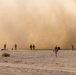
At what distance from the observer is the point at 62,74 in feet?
66.8

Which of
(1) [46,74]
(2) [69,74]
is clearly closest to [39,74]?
(1) [46,74]

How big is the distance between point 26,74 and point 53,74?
77.2 inches

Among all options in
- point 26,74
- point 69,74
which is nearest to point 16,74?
point 26,74

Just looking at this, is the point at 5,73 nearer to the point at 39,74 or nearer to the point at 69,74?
the point at 39,74

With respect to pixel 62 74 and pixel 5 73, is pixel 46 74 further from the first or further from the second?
pixel 5 73

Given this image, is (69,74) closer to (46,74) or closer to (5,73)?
(46,74)

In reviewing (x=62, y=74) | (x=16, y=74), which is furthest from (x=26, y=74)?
(x=62, y=74)

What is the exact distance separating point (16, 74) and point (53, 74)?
2.70m

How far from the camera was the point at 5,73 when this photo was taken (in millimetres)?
21500

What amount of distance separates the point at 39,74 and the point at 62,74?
1.65 m

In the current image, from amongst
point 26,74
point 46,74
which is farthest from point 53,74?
point 26,74

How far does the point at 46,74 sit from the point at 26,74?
1454 millimetres

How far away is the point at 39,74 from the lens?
20.5m

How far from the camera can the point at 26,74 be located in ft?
68.0
